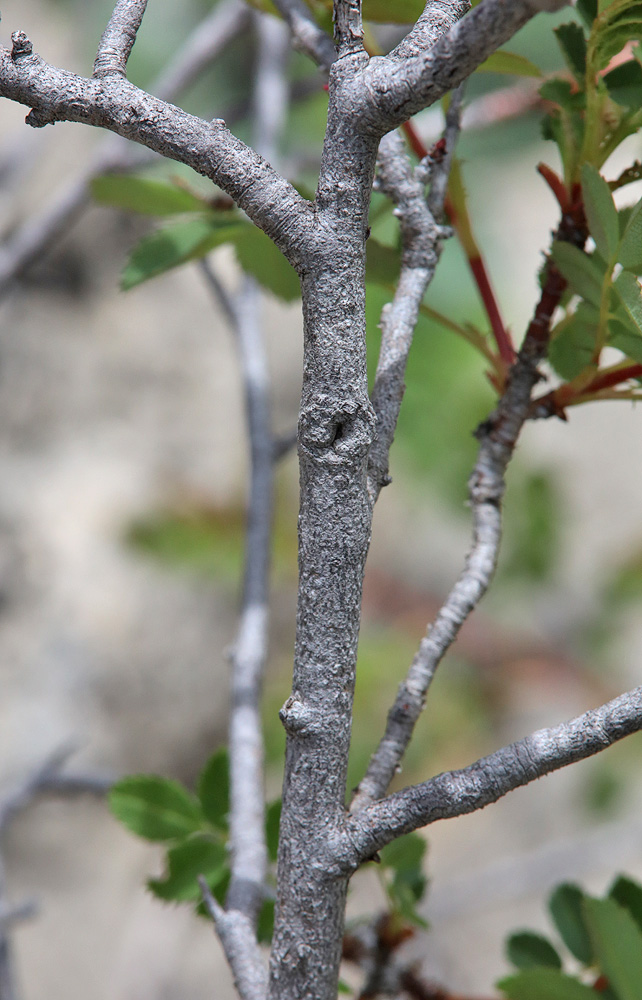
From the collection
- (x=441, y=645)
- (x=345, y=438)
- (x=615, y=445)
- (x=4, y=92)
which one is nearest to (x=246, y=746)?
(x=441, y=645)

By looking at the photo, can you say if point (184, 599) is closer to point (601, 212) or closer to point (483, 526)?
point (483, 526)

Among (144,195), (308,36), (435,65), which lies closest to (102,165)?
(144,195)

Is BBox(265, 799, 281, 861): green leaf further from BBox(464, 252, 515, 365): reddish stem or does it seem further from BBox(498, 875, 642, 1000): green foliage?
BBox(464, 252, 515, 365): reddish stem

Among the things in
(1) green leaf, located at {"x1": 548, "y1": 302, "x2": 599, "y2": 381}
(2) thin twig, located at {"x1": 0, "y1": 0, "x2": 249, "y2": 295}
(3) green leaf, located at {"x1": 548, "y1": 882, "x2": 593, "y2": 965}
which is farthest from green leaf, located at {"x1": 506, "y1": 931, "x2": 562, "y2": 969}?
(2) thin twig, located at {"x1": 0, "y1": 0, "x2": 249, "y2": 295}

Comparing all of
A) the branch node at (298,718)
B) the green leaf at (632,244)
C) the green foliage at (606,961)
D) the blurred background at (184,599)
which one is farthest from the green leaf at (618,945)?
the blurred background at (184,599)

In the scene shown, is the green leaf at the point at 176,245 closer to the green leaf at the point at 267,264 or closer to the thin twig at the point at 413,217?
the green leaf at the point at 267,264

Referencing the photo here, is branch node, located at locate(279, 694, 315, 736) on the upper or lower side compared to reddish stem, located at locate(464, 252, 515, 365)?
lower
